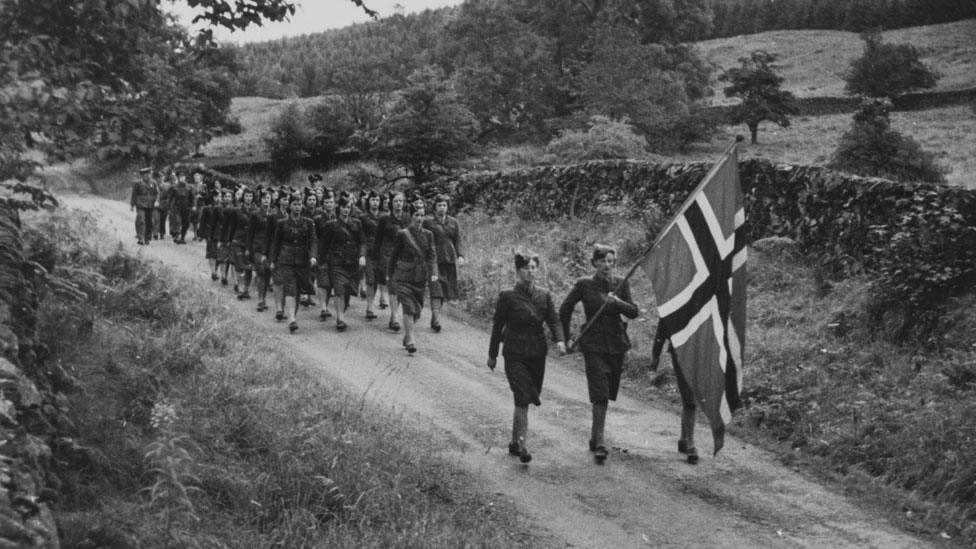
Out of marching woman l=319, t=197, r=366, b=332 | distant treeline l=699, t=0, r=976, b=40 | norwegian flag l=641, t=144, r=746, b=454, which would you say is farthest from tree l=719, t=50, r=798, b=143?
norwegian flag l=641, t=144, r=746, b=454

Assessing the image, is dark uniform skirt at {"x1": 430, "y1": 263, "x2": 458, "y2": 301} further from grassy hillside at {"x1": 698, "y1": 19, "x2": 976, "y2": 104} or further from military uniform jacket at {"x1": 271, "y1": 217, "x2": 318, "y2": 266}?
grassy hillside at {"x1": 698, "y1": 19, "x2": 976, "y2": 104}

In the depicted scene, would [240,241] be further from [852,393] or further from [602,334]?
[852,393]

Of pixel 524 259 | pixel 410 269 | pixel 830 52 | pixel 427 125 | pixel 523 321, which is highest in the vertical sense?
pixel 830 52

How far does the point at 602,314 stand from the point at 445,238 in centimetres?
636

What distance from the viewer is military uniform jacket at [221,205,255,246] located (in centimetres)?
1680

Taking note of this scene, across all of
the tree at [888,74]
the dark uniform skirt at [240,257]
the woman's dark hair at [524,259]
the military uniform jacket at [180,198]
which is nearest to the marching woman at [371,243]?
the dark uniform skirt at [240,257]

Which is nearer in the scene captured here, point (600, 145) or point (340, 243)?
point (340, 243)

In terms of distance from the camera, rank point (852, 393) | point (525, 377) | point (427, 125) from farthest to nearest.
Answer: point (427, 125), point (852, 393), point (525, 377)

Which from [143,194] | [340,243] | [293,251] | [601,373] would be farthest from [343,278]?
[143,194]

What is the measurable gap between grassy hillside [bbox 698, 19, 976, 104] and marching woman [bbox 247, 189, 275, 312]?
36038mm

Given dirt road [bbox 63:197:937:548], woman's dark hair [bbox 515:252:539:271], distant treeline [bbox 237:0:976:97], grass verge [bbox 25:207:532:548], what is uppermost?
distant treeline [bbox 237:0:976:97]

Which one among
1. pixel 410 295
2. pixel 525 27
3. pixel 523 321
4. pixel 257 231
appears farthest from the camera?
pixel 525 27

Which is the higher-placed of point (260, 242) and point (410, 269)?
point (410, 269)

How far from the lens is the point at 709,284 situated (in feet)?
25.2
